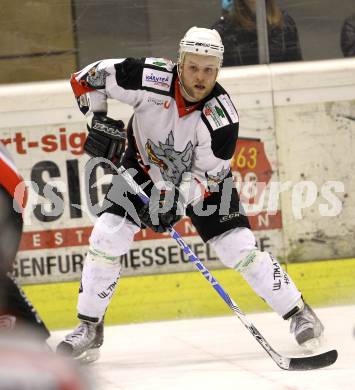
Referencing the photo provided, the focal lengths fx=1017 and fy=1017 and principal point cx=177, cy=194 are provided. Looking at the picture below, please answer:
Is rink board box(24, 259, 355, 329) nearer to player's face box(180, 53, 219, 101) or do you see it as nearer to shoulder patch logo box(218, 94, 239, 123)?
shoulder patch logo box(218, 94, 239, 123)

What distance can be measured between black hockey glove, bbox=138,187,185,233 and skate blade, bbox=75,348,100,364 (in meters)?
0.52

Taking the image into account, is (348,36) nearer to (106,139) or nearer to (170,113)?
(170,113)

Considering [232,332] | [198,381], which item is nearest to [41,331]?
[198,381]

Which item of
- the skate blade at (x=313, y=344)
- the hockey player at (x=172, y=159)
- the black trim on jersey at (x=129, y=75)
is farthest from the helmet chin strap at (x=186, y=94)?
the skate blade at (x=313, y=344)

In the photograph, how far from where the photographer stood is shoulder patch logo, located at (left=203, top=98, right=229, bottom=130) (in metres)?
3.50

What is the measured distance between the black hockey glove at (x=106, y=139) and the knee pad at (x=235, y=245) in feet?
1.60

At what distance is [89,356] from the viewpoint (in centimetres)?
369

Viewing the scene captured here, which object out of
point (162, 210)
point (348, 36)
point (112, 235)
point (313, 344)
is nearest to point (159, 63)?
point (162, 210)

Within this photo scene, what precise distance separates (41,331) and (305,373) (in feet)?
4.81

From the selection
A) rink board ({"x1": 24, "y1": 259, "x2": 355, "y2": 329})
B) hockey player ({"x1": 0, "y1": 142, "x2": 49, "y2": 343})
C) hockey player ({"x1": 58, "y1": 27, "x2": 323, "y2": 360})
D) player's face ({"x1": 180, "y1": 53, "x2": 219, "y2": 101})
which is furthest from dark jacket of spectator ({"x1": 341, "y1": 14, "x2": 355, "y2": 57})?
hockey player ({"x1": 0, "y1": 142, "x2": 49, "y2": 343})

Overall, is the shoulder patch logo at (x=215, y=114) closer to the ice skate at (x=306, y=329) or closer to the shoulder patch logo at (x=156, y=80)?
the shoulder patch logo at (x=156, y=80)

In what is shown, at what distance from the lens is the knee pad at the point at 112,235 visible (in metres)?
3.53

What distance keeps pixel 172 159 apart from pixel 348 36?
5.01 ft

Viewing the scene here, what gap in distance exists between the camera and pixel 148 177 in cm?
370
